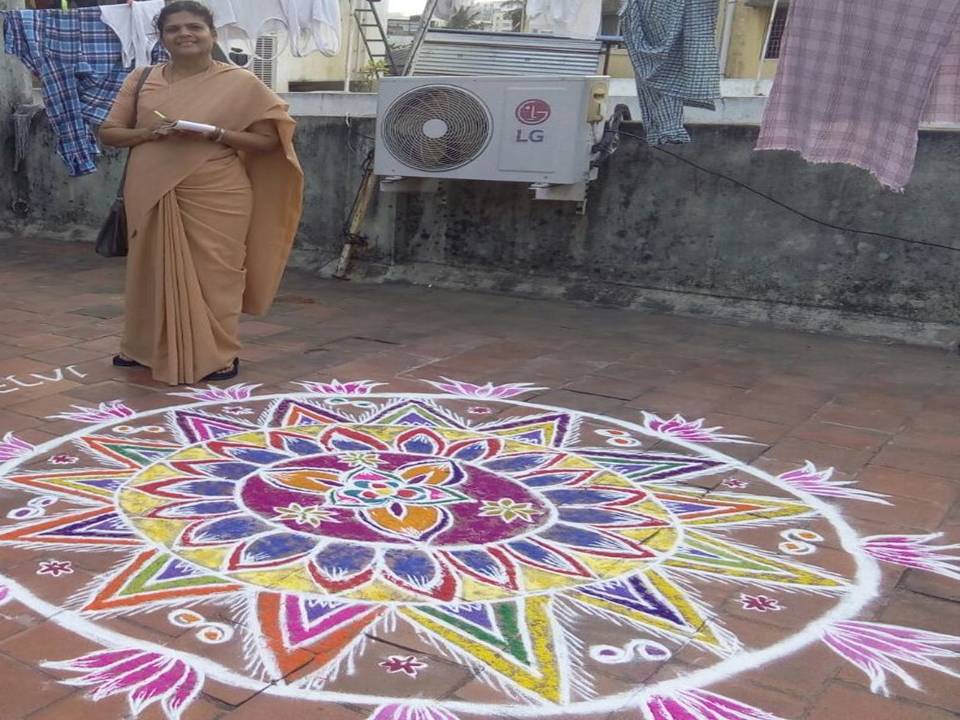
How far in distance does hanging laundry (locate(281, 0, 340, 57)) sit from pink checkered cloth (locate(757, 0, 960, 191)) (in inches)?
155

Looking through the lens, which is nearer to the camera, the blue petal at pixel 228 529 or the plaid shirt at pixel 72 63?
the blue petal at pixel 228 529

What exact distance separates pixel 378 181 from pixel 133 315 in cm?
308

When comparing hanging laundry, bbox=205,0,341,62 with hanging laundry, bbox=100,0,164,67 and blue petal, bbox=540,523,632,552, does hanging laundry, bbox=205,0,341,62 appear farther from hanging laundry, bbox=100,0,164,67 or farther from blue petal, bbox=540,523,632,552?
blue petal, bbox=540,523,632,552

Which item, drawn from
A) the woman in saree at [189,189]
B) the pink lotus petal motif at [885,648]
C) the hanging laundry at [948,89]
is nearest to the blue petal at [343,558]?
the pink lotus petal motif at [885,648]

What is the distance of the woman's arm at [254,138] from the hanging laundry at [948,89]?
3083 millimetres

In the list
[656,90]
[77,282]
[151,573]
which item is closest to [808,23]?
[656,90]

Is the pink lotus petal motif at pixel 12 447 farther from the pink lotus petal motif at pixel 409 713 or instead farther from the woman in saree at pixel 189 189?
the pink lotus petal motif at pixel 409 713

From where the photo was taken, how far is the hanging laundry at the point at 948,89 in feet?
14.2

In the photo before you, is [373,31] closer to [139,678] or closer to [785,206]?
[785,206]

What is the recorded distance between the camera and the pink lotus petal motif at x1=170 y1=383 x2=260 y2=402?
4.09 metres

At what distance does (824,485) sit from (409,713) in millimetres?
2000

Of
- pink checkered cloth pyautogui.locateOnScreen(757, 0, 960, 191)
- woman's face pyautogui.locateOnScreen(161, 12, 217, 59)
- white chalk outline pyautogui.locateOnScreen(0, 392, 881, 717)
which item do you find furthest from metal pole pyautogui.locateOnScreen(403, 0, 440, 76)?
white chalk outline pyautogui.locateOnScreen(0, 392, 881, 717)

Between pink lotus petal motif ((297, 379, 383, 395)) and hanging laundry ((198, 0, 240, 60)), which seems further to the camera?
hanging laundry ((198, 0, 240, 60))

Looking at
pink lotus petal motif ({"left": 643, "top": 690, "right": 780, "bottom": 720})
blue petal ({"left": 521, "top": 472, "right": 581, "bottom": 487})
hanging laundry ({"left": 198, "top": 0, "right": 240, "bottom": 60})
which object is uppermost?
hanging laundry ({"left": 198, "top": 0, "right": 240, "bottom": 60})
